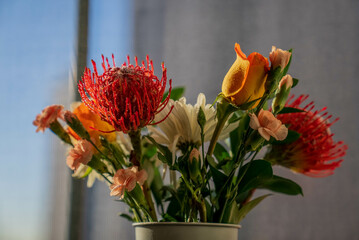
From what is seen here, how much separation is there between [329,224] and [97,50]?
27.5 inches

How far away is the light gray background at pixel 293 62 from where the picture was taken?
89 cm

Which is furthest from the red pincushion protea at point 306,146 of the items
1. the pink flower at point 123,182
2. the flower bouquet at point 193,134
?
the pink flower at point 123,182

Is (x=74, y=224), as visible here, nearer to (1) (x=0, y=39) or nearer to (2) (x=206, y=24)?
(1) (x=0, y=39)

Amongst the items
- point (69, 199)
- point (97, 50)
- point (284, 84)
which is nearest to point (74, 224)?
point (69, 199)

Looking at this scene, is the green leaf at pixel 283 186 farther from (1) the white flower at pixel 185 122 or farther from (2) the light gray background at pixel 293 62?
(2) the light gray background at pixel 293 62

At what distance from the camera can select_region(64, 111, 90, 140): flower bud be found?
517 millimetres

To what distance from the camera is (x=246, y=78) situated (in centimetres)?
47

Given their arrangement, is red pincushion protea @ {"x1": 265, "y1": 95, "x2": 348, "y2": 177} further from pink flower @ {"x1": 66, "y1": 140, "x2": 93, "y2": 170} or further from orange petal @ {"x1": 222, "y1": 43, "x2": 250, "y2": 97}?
pink flower @ {"x1": 66, "y1": 140, "x2": 93, "y2": 170}

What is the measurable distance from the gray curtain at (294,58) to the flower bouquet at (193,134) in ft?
0.95

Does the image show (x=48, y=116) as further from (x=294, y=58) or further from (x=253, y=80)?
(x=294, y=58)

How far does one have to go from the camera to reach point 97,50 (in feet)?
3.68

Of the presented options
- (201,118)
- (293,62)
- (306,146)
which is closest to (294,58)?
(293,62)

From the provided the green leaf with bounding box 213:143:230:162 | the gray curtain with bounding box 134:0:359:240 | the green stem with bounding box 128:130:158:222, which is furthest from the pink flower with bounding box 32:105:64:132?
the gray curtain with bounding box 134:0:359:240

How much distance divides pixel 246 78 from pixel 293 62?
0.52m
